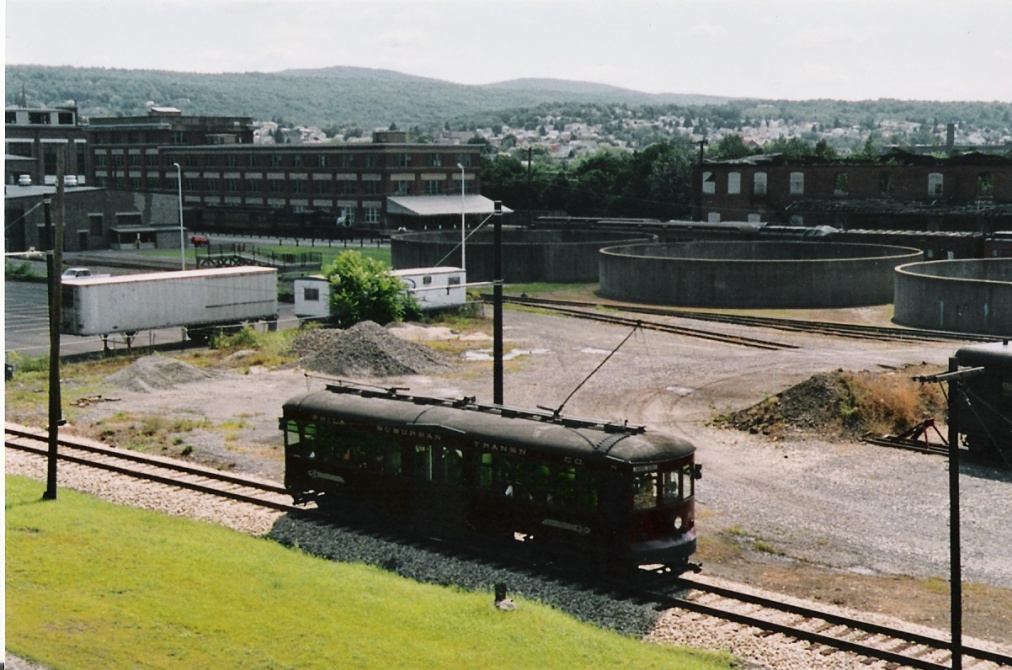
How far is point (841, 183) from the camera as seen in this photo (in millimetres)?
108250

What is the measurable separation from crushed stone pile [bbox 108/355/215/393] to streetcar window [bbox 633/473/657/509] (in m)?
30.0

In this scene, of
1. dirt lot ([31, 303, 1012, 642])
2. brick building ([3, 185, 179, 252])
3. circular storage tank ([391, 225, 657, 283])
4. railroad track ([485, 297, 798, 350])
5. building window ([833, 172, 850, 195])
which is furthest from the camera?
brick building ([3, 185, 179, 252])

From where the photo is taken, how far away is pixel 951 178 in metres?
102

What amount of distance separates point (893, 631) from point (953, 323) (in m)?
44.7

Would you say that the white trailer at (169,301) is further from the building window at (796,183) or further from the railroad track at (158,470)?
the building window at (796,183)

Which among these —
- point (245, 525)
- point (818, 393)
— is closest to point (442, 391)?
point (818, 393)

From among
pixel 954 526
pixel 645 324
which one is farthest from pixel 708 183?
pixel 954 526

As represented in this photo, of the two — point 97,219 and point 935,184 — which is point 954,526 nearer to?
point 935,184

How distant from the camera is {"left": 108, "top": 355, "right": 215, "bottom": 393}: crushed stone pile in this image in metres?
48.7

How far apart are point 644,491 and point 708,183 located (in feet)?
322

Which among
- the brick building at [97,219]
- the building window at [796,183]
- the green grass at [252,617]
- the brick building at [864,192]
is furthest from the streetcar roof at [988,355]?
the brick building at [97,219]

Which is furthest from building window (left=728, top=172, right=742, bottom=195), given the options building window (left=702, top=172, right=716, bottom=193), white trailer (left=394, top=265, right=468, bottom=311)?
white trailer (left=394, top=265, right=468, bottom=311)

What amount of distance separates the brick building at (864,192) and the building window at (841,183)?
87mm

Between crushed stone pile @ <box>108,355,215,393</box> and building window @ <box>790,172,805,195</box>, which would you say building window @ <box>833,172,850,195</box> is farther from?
crushed stone pile @ <box>108,355,215,393</box>
